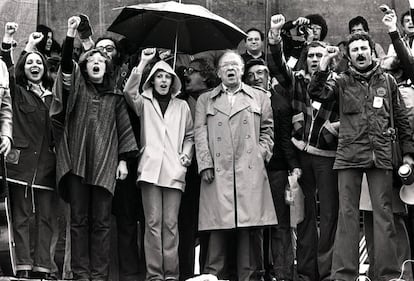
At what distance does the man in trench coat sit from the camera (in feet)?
41.2

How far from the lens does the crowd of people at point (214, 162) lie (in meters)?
12.2

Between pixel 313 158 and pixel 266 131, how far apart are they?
22.0 inches

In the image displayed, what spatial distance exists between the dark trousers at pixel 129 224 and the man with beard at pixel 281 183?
1.35 metres

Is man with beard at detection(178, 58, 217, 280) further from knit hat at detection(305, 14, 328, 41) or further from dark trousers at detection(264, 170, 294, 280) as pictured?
knit hat at detection(305, 14, 328, 41)

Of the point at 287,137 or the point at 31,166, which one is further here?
the point at 287,137

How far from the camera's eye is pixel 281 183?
43.0 ft

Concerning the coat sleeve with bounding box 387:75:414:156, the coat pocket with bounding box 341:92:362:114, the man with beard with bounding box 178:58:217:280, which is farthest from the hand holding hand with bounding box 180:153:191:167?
the coat sleeve with bounding box 387:75:414:156

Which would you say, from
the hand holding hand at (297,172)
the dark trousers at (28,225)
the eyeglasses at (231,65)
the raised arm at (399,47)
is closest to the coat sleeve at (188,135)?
the eyeglasses at (231,65)

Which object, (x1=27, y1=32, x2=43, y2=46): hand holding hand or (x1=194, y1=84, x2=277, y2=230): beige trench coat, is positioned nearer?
(x1=194, y1=84, x2=277, y2=230): beige trench coat

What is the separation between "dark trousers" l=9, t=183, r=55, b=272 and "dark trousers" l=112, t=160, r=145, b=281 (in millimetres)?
701

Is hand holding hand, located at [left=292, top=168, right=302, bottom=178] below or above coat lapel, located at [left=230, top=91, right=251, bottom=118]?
below

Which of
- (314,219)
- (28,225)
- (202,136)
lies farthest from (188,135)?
(28,225)

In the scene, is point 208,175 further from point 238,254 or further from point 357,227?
point 357,227

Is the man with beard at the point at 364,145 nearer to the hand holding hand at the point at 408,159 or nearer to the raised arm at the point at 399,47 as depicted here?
the hand holding hand at the point at 408,159
